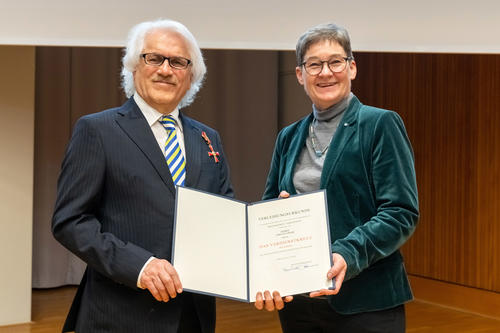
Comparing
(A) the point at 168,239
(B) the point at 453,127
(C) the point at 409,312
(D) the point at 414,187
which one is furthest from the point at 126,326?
(B) the point at 453,127

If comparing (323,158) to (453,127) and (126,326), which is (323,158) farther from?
(453,127)

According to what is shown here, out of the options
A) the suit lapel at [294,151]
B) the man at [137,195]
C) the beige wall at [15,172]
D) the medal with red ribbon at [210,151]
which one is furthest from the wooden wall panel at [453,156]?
the man at [137,195]

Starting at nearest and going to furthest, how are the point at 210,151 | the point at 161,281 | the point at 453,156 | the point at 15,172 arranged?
1. the point at 161,281
2. the point at 210,151
3. the point at 15,172
4. the point at 453,156

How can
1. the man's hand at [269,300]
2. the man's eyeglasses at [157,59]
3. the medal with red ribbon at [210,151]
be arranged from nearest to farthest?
A: the man's hand at [269,300] → the man's eyeglasses at [157,59] → the medal with red ribbon at [210,151]

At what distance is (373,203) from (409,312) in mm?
4200

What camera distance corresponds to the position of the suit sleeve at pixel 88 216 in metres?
1.72

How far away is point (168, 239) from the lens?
6.01ft

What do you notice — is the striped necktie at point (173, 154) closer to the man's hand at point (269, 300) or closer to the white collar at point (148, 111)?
the white collar at point (148, 111)

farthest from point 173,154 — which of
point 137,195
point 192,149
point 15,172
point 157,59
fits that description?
point 15,172

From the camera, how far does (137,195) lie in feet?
5.95

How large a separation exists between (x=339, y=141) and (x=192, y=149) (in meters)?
0.44

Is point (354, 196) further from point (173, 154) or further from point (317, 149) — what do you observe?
point (173, 154)

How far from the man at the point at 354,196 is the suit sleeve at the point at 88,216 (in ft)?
1.26

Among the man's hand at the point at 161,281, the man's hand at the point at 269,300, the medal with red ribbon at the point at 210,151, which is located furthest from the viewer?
the medal with red ribbon at the point at 210,151
